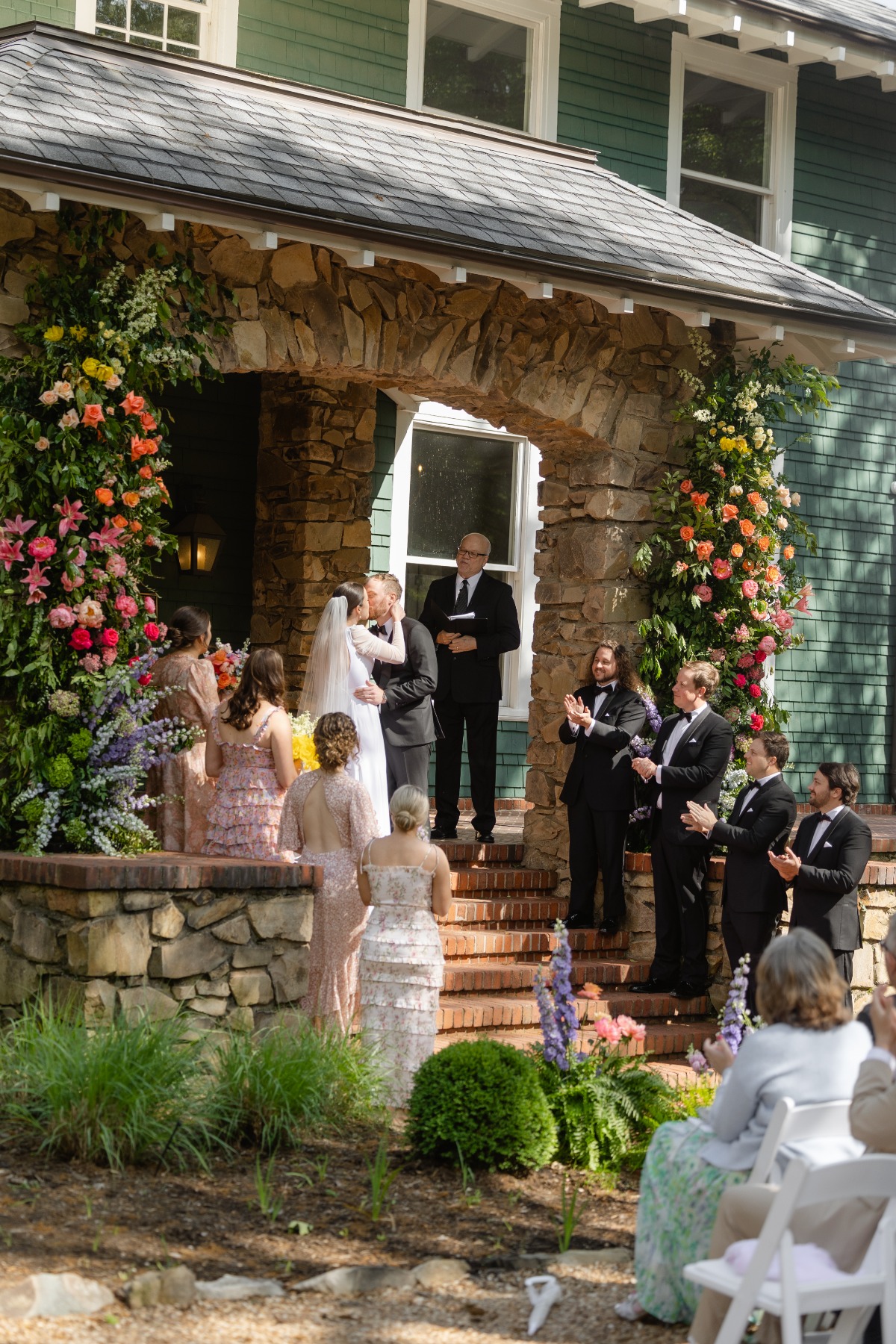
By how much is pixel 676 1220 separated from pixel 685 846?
4.04m

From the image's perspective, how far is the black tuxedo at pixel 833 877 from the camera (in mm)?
7711

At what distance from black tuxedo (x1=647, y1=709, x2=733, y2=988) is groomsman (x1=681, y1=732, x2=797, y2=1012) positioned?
336mm

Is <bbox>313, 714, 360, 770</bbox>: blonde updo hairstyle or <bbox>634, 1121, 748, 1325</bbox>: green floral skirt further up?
<bbox>313, 714, 360, 770</bbox>: blonde updo hairstyle

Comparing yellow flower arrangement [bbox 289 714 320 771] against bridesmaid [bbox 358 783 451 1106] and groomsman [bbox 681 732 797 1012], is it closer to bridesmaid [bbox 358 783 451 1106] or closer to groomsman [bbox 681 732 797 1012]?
bridesmaid [bbox 358 783 451 1106]

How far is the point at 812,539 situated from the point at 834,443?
3.62 metres

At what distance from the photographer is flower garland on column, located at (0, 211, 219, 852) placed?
707cm

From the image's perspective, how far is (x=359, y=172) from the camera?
8398mm

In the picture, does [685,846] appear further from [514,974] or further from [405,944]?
[405,944]

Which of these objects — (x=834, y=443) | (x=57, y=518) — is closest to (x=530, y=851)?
(x=57, y=518)

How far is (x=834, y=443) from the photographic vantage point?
1323cm

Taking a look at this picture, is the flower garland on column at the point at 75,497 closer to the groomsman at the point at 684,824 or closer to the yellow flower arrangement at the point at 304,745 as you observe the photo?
the yellow flower arrangement at the point at 304,745

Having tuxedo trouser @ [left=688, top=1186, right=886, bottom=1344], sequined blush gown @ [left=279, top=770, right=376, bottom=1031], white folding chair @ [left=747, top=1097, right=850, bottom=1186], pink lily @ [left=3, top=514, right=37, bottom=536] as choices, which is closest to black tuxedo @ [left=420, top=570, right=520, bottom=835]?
sequined blush gown @ [left=279, top=770, right=376, bottom=1031]

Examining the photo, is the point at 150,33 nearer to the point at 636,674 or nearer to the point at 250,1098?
the point at 636,674

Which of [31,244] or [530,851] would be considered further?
[530,851]
